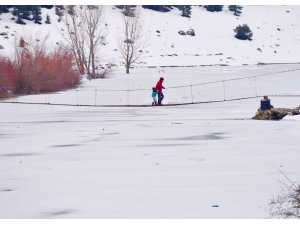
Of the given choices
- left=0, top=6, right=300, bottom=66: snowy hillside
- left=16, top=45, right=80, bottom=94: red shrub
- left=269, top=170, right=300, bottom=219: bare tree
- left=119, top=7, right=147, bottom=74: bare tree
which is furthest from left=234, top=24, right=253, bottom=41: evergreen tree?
left=269, top=170, right=300, bottom=219: bare tree

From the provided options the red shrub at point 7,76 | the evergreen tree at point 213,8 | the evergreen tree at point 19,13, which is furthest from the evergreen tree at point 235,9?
the red shrub at point 7,76

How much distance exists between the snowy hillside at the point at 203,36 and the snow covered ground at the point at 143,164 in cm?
4780

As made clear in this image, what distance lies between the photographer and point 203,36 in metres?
104

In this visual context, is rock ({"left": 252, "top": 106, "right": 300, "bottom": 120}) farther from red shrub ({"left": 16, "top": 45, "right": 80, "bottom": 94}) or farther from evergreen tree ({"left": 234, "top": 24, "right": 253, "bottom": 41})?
evergreen tree ({"left": 234, "top": 24, "right": 253, "bottom": 41})

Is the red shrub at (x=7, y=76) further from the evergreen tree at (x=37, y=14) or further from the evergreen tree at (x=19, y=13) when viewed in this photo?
the evergreen tree at (x=37, y=14)

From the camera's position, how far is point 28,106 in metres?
34.3

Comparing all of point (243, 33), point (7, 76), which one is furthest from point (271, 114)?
point (243, 33)

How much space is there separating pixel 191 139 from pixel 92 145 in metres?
2.91

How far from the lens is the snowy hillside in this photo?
85.6 m

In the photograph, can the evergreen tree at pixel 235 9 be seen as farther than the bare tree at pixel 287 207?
Yes

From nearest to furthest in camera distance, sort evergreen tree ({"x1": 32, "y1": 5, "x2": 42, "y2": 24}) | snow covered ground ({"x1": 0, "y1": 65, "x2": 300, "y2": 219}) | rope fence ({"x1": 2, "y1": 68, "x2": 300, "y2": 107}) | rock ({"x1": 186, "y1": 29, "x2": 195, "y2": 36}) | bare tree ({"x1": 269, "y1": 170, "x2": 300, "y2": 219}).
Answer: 1. bare tree ({"x1": 269, "y1": 170, "x2": 300, "y2": 219})
2. snow covered ground ({"x1": 0, "y1": 65, "x2": 300, "y2": 219})
3. rope fence ({"x1": 2, "y1": 68, "x2": 300, "y2": 107})
4. evergreen tree ({"x1": 32, "y1": 5, "x2": 42, "y2": 24})
5. rock ({"x1": 186, "y1": 29, "x2": 195, "y2": 36})

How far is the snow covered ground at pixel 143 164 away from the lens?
406 inches

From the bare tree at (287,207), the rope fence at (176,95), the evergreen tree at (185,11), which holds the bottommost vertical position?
the rope fence at (176,95)

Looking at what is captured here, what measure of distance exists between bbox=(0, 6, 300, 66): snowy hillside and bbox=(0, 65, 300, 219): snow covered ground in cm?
4780
